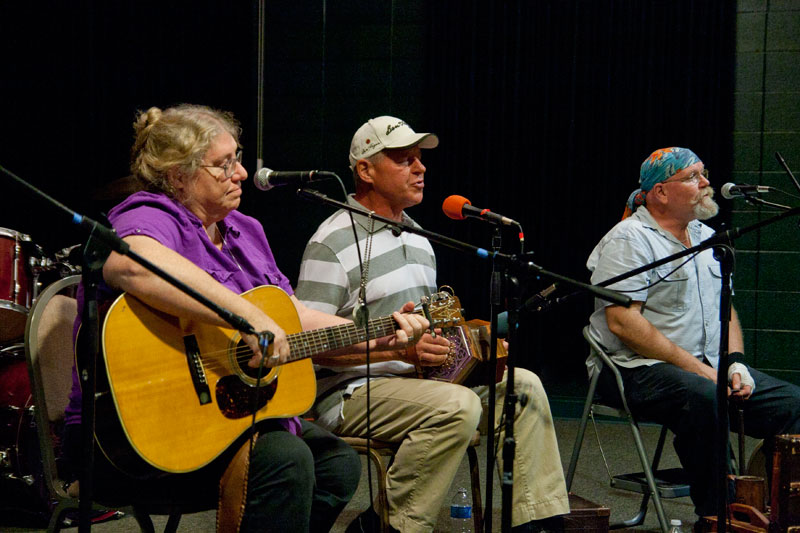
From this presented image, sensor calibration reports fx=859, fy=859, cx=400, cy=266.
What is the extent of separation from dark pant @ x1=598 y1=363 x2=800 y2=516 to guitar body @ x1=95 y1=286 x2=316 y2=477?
1.56m

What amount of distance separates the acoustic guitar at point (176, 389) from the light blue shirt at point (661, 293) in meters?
1.56

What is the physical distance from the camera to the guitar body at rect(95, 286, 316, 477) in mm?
1914

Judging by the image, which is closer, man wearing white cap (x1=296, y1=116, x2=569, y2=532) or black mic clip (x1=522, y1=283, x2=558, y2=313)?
black mic clip (x1=522, y1=283, x2=558, y2=313)

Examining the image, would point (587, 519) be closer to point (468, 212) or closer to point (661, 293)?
point (661, 293)

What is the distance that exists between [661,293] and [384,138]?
51.0 inches

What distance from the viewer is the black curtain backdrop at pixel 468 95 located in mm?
5168

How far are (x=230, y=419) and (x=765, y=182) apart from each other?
4.38m

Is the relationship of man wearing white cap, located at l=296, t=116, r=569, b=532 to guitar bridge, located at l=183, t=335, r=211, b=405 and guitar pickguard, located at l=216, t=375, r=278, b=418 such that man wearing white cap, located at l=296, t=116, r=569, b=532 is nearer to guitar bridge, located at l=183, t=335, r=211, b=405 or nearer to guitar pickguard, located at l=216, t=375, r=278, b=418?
guitar pickguard, located at l=216, t=375, r=278, b=418

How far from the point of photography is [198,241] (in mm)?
2209

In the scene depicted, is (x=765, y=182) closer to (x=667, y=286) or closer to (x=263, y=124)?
(x=667, y=286)

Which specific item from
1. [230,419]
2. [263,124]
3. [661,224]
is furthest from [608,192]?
[230,419]

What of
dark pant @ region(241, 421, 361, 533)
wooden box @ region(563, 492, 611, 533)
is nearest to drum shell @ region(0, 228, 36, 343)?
dark pant @ region(241, 421, 361, 533)

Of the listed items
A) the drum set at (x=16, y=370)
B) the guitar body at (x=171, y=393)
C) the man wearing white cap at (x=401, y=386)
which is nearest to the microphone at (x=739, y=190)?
the man wearing white cap at (x=401, y=386)

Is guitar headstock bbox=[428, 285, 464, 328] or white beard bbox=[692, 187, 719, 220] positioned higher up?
white beard bbox=[692, 187, 719, 220]
